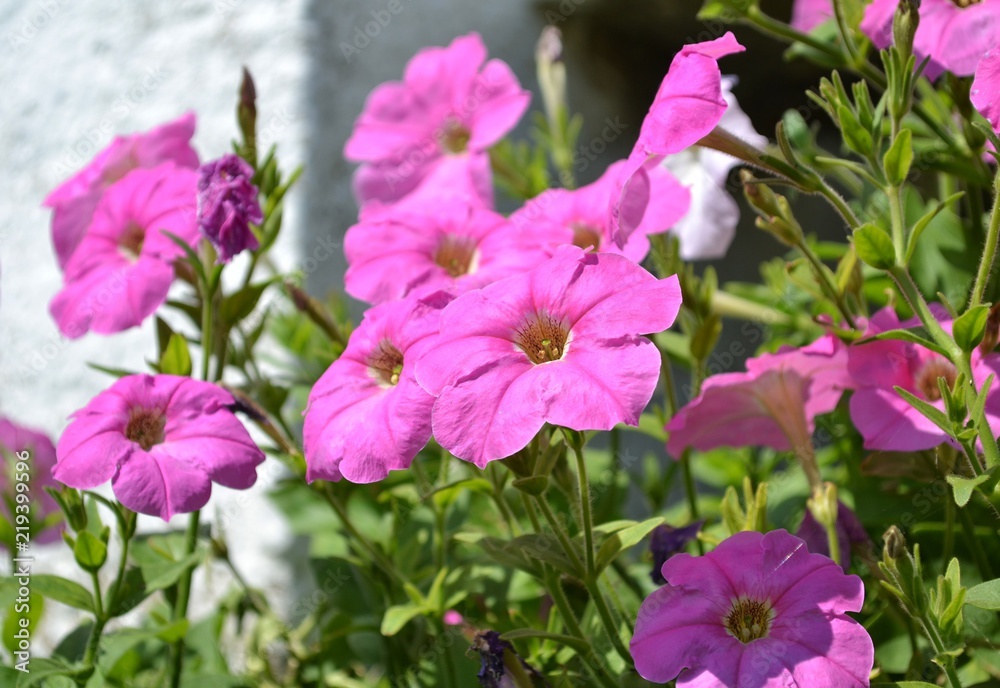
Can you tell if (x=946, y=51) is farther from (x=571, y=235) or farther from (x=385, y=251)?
(x=385, y=251)

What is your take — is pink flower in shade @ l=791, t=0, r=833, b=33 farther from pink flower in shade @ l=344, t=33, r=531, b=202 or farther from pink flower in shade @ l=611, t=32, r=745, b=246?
pink flower in shade @ l=611, t=32, r=745, b=246

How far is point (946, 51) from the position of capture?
0.86 meters

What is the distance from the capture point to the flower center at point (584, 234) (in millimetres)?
988

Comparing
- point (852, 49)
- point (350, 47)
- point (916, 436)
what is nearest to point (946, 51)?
point (852, 49)

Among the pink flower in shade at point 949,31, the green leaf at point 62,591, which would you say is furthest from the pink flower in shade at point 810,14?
the green leaf at point 62,591

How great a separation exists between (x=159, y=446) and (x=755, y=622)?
52cm

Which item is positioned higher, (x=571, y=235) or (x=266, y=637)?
(x=571, y=235)

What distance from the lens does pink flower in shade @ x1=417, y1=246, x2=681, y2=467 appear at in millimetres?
683

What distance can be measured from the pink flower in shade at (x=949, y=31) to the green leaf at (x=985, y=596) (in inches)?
17.3

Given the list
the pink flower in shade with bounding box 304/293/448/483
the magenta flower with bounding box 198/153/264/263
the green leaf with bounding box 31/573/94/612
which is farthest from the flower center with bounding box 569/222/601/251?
the green leaf with bounding box 31/573/94/612

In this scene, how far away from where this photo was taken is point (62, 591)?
93 cm

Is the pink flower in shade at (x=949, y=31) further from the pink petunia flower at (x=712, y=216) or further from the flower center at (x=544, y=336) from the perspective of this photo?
the flower center at (x=544, y=336)

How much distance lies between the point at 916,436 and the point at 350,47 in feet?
4.13

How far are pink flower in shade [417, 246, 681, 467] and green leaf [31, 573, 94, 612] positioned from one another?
0.46 m
